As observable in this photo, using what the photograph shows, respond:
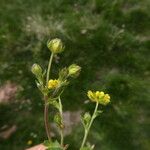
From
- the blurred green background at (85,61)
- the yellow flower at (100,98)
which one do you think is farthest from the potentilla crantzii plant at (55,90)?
the blurred green background at (85,61)

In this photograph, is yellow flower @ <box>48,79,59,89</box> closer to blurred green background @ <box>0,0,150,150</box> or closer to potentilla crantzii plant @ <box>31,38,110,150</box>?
potentilla crantzii plant @ <box>31,38,110,150</box>

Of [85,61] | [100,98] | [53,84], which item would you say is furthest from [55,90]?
[85,61]

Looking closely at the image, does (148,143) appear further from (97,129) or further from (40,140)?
(40,140)

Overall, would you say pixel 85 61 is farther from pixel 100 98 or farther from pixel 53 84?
pixel 53 84

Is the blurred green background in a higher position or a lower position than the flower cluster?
lower

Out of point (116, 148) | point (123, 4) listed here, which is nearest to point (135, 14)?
point (123, 4)

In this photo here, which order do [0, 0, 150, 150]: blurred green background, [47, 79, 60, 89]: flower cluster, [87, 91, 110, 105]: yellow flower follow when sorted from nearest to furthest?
1. [47, 79, 60, 89]: flower cluster
2. [87, 91, 110, 105]: yellow flower
3. [0, 0, 150, 150]: blurred green background

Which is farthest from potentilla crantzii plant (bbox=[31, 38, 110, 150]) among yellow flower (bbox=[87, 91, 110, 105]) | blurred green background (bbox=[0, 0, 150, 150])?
blurred green background (bbox=[0, 0, 150, 150])

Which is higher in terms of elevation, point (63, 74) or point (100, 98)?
point (63, 74)

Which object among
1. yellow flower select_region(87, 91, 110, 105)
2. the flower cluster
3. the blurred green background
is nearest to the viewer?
the flower cluster
